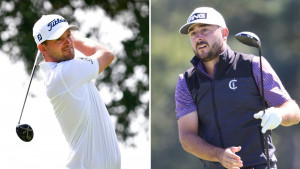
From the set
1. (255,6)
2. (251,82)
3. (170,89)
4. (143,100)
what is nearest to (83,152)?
(251,82)

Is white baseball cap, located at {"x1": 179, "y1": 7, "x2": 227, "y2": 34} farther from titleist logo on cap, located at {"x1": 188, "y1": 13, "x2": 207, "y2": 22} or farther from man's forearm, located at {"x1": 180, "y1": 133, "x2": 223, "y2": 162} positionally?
man's forearm, located at {"x1": 180, "y1": 133, "x2": 223, "y2": 162}

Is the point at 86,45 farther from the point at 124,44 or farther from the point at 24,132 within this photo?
the point at 124,44

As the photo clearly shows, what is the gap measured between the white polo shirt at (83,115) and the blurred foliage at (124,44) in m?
7.64

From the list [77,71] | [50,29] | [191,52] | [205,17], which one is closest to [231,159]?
[205,17]

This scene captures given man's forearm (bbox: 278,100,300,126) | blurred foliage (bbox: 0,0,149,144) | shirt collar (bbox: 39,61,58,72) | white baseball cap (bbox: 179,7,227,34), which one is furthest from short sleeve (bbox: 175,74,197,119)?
blurred foliage (bbox: 0,0,149,144)

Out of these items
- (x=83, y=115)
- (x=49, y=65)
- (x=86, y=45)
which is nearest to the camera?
(x=83, y=115)

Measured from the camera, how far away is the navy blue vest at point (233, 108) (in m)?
5.00

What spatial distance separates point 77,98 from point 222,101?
102 cm

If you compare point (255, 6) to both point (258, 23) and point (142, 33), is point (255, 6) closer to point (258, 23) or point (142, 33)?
point (258, 23)

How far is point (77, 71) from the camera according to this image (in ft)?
17.5

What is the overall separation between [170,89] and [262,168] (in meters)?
18.8

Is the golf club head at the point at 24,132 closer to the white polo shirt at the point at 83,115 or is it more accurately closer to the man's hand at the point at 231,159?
the white polo shirt at the point at 83,115

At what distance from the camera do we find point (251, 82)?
5031mm

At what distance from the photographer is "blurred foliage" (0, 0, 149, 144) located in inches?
513
